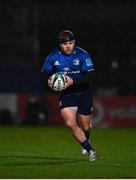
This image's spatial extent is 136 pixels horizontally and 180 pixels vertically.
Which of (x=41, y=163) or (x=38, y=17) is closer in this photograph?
(x=41, y=163)

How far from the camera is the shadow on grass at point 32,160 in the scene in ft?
38.8

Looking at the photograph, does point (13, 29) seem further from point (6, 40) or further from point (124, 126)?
point (124, 126)

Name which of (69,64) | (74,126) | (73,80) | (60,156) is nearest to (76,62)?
(69,64)

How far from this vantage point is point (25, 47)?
2773cm

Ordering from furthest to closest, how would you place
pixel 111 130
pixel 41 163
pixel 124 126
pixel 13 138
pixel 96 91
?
1. pixel 96 91
2. pixel 124 126
3. pixel 111 130
4. pixel 13 138
5. pixel 41 163

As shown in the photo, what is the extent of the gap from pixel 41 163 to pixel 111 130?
11598mm

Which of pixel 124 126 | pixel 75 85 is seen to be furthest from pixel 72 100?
pixel 124 126

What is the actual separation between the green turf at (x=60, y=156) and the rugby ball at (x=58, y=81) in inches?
44.6

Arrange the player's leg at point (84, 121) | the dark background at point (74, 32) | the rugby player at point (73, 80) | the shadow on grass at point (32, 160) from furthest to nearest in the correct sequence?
the dark background at point (74, 32), the player's leg at point (84, 121), the rugby player at point (73, 80), the shadow on grass at point (32, 160)

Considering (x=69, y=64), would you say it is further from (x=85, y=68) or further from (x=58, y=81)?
(x=58, y=81)

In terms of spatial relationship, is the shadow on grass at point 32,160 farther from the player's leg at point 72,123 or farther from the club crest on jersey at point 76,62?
the club crest on jersey at point 76,62

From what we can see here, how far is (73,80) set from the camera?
12008 mm

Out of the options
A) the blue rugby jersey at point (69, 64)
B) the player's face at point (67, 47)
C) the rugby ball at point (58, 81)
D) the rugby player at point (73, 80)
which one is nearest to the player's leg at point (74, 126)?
the rugby player at point (73, 80)

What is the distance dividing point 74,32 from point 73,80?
48.1 feet
